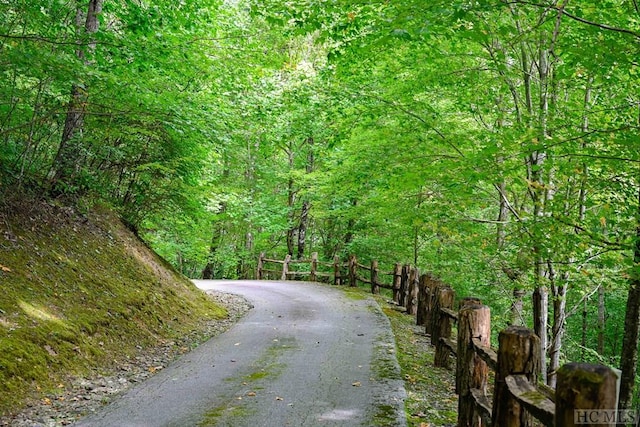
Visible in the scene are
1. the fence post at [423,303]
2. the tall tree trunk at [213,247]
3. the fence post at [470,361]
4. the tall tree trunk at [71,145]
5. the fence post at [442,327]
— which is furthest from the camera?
the tall tree trunk at [213,247]

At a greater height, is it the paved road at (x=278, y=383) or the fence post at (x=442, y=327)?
the fence post at (x=442, y=327)

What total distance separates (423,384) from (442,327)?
63.5 inches

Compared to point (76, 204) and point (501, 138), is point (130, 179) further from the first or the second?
point (501, 138)

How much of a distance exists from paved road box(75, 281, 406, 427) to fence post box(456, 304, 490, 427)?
2.26 feet

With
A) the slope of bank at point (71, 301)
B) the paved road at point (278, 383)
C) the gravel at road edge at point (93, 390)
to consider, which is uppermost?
the slope of bank at point (71, 301)

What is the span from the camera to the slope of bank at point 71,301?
602 cm

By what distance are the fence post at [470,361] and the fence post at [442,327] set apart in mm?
2292

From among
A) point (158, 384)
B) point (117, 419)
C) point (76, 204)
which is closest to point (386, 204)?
point (76, 204)

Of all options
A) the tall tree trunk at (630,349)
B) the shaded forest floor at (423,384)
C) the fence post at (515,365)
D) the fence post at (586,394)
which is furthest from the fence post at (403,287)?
the fence post at (586,394)

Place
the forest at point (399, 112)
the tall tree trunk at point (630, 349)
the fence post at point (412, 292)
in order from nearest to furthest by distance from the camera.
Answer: the forest at point (399, 112), the tall tree trunk at point (630, 349), the fence post at point (412, 292)

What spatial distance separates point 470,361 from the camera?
17.5ft

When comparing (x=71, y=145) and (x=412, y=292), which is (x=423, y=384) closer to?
(x=412, y=292)

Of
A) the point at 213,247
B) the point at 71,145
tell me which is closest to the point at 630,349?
the point at 71,145

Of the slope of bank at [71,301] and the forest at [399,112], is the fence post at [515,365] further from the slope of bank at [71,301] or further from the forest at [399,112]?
the slope of bank at [71,301]
